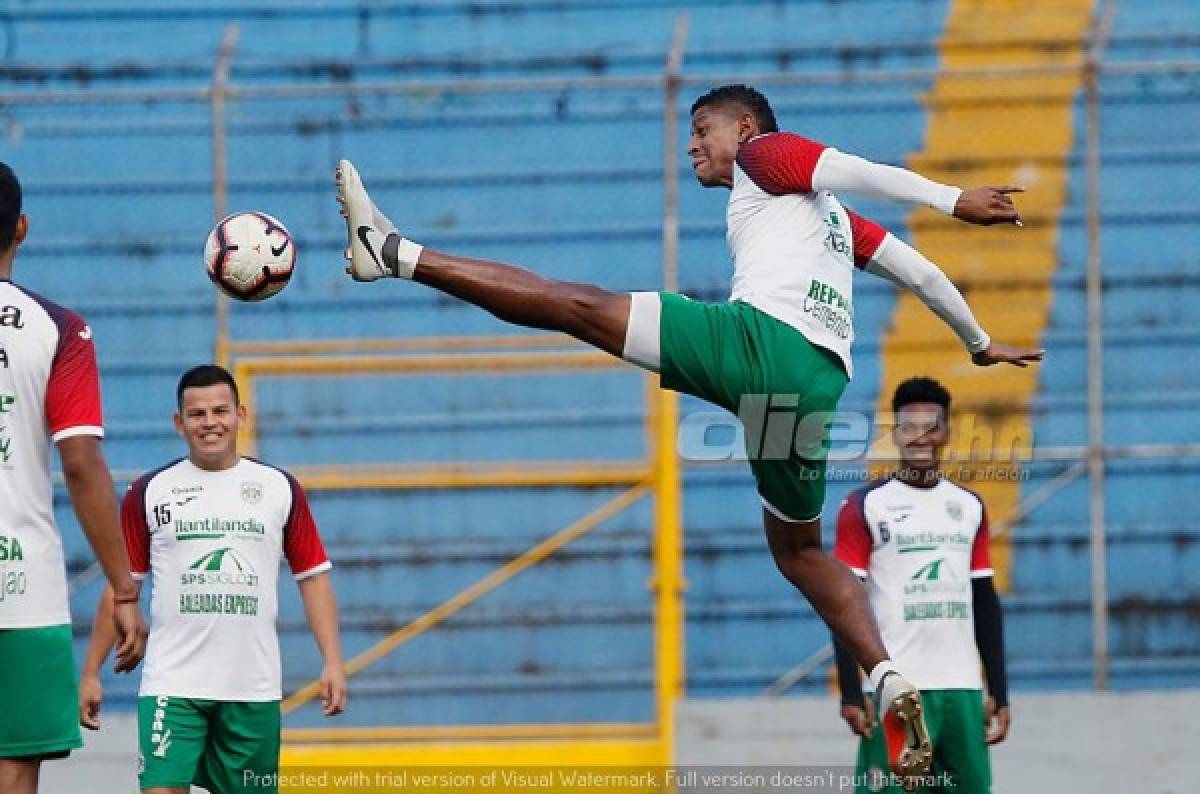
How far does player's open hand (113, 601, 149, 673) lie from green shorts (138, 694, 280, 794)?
5.67 feet

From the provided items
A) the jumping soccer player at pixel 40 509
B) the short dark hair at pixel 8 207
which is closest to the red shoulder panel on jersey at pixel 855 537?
the jumping soccer player at pixel 40 509

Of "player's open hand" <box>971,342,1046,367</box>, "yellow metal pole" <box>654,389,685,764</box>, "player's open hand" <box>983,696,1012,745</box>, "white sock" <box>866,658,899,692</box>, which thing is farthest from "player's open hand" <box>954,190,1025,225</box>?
"yellow metal pole" <box>654,389,685,764</box>

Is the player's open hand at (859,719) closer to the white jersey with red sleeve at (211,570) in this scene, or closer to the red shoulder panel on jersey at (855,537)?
the red shoulder panel on jersey at (855,537)

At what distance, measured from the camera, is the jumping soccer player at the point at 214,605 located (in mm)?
7641

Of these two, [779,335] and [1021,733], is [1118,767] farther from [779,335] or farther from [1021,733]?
[779,335]

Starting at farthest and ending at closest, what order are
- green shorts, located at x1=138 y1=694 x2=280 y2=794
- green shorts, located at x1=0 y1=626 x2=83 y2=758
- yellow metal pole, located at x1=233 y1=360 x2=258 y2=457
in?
yellow metal pole, located at x1=233 y1=360 x2=258 y2=457 → green shorts, located at x1=138 y1=694 x2=280 y2=794 → green shorts, located at x1=0 y1=626 x2=83 y2=758

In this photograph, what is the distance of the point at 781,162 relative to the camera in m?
7.08

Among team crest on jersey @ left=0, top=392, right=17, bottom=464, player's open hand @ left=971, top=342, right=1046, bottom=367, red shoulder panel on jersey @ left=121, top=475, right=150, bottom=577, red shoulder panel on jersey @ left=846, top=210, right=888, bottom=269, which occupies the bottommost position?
red shoulder panel on jersey @ left=121, top=475, right=150, bottom=577

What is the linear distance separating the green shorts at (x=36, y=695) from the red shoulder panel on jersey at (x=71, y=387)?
0.62 m

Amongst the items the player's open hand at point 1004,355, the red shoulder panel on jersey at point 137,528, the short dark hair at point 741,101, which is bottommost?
the red shoulder panel on jersey at point 137,528

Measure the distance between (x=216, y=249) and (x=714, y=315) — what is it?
1.86 meters

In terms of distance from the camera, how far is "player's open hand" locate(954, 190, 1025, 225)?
22.2 ft

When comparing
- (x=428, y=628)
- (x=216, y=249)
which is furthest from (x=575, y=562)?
(x=216, y=249)

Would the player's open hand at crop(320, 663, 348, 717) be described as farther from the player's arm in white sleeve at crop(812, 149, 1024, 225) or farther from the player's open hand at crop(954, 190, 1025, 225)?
the player's open hand at crop(954, 190, 1025, 225)
